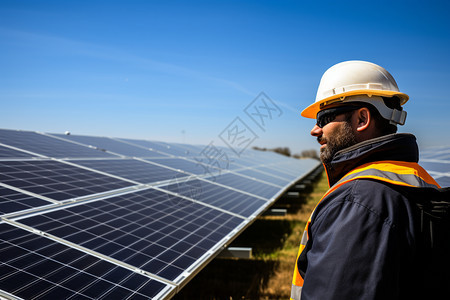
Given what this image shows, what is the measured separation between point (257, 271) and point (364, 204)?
632 cm

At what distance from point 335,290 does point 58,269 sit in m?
2.75

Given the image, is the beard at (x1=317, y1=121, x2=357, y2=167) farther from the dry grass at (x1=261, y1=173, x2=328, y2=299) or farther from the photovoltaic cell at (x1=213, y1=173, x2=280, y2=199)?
the photovoltaic cell at (x1=213, y1=173, x2=280, y2=199)

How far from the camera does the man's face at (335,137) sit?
205 centimetres

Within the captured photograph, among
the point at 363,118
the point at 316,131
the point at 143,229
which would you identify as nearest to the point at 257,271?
the point at 143,229

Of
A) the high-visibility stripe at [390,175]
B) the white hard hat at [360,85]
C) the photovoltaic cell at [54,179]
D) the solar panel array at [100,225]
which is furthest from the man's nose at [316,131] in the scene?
the photovoltaic cell at [54,179]

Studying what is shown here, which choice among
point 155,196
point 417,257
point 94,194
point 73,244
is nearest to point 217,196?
point 155,196

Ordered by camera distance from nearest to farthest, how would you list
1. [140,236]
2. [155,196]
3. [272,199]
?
[140,236] < [155,196] < [272,199]

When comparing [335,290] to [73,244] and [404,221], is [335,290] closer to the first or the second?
[404,221]

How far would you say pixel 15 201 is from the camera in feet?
13.5

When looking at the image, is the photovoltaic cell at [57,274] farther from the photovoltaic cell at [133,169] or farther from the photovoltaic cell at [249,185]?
the photovoltaic cell at [249,185]

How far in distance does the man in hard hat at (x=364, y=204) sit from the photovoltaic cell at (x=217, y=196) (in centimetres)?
494

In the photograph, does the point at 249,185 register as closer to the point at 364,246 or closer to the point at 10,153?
the point at 10,153

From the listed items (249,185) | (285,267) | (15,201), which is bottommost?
(285,267)

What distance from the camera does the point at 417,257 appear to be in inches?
62.1
